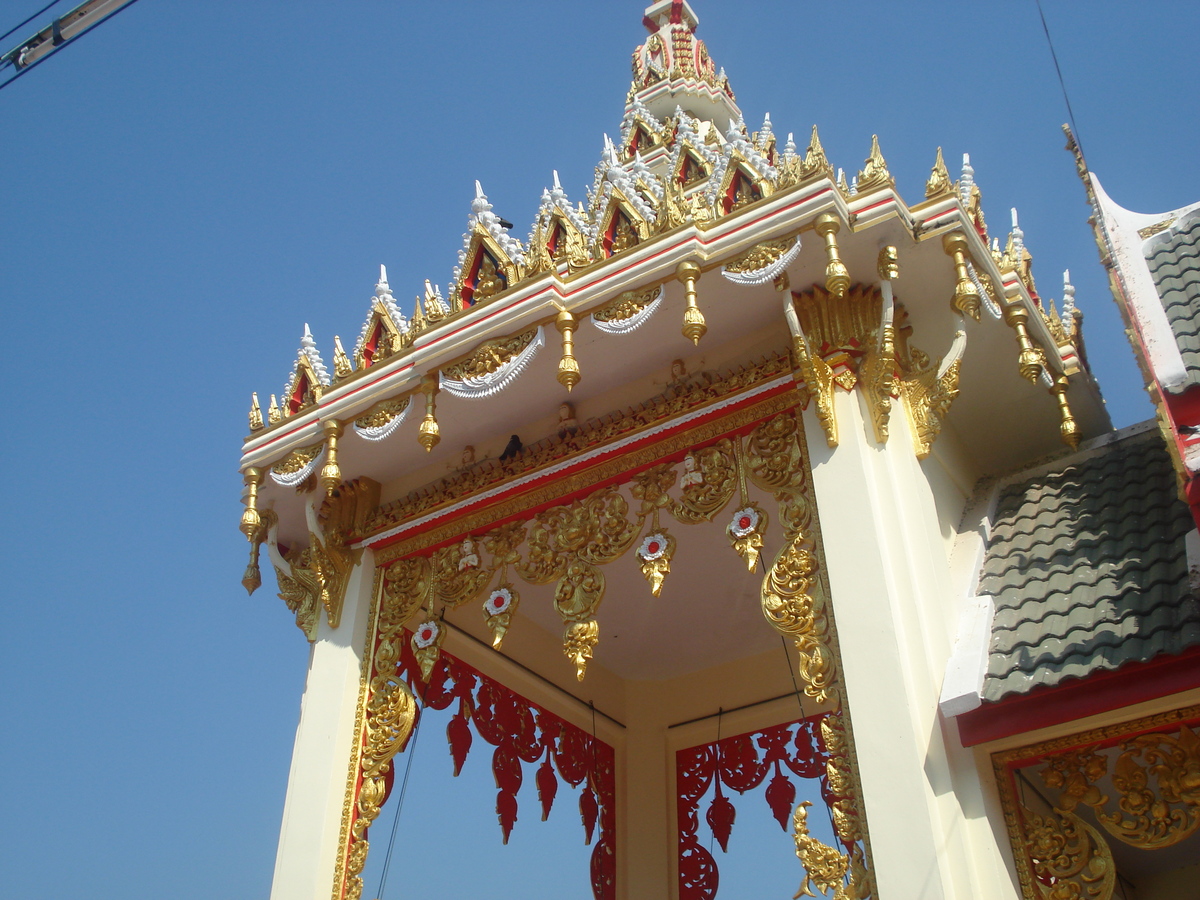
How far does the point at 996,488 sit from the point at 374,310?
13.7 feet

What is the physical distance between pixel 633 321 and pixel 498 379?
34.8 inches

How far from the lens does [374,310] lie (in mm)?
8039

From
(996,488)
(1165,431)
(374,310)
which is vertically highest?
(374,310)

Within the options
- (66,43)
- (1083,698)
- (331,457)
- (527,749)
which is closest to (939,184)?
(1083,698)

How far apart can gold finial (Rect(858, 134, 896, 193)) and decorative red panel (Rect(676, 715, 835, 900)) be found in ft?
14.5

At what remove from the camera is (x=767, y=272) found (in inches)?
252

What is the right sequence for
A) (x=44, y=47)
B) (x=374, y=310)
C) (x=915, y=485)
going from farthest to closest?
(x=44, y=47) < (x=374, y=310) < (x=915, y=485)

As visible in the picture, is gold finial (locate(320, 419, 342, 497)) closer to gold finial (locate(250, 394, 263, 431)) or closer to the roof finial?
gold finial (locate(250, 394, 263, 431))

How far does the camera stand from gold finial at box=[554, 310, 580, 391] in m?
6.55

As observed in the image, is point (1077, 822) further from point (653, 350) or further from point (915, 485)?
point (653, 350)

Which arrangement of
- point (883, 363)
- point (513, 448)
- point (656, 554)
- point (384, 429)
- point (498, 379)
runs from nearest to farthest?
point (883, 363), point (656, 554), point (498, 379), point (384, 429), point (513, 448)

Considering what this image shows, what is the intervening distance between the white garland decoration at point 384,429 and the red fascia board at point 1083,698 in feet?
12.1

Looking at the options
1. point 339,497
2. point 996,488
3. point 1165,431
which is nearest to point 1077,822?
point 1165,431

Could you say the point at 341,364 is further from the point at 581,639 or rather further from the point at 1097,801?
the point at 1097,801
